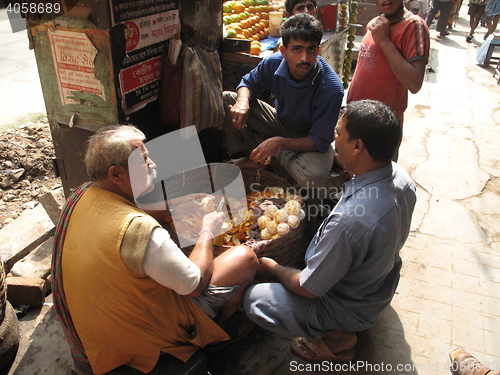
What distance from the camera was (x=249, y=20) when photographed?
4711 mm

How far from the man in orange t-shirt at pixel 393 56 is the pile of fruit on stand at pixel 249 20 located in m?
1.33

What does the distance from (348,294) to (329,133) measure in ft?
4.53

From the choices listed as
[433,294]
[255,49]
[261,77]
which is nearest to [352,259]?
[433,294]

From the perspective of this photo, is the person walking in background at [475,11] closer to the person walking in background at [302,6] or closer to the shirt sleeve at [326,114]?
the person walking in background at [302,6]

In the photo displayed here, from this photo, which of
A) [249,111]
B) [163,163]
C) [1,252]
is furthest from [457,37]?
[1,252]

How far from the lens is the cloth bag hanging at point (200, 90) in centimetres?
287

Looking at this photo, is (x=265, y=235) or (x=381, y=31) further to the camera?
(x=381, y=31)

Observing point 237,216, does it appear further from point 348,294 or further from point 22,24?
point 22,24

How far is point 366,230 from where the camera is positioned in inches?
73.5

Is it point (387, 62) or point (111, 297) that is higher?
point (387, 62)

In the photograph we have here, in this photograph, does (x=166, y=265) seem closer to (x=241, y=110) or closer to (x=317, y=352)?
(x=317, y=352)

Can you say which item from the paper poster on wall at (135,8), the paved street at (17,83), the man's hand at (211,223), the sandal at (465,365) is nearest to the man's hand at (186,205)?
the man's hand at (211,223)

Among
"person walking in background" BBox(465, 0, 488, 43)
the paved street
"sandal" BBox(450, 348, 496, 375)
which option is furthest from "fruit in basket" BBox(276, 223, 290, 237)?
"person walking in background" BBox(465, 0, 488, 43)

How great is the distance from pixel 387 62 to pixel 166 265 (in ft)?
7.54
